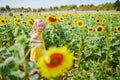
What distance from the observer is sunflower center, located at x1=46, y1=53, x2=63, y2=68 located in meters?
1.11

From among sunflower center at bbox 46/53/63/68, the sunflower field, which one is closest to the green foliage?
the sunflower field

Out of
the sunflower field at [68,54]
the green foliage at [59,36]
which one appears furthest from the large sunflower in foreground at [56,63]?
the green foliage at [59,36]

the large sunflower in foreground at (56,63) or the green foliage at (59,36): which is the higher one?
the large sunflower in foreground at (56,63)

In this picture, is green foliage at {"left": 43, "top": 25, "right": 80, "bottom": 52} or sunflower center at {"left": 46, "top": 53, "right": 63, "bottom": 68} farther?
green foliage at {"left": 43, "top": 25, "right": 80, "bottom": 52}

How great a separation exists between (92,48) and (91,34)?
492 mm

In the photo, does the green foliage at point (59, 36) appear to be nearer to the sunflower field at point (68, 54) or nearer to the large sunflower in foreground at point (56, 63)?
the sunflower field at point (68, 54)

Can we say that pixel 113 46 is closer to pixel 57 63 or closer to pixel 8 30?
pixel 8 30

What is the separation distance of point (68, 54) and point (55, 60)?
0.06 metres

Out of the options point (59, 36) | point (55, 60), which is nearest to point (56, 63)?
point (55, 60)

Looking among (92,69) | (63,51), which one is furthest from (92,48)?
(63,51)

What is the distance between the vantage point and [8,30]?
6133 mm

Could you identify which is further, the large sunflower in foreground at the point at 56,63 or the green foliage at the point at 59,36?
the green foliage at the point at 59,36

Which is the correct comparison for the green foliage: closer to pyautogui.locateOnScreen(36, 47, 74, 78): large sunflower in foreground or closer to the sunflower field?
the sunflower field

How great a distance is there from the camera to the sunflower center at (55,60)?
111cm
